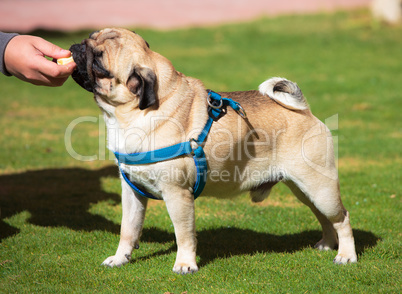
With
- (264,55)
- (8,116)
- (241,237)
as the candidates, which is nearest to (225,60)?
(264,55)

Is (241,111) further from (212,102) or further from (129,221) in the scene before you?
(129,221)

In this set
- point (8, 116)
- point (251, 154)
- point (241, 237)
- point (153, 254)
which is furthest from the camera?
point (8, 116)

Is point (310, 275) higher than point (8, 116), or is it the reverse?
point (310, 275)

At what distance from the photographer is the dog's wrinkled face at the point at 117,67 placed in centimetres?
436

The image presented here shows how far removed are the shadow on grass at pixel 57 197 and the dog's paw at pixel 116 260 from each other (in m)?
0.90

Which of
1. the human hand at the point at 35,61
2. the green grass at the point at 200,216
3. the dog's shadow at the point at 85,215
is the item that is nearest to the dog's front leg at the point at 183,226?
the green grass at the point at 200,216

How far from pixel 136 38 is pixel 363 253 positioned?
3190mm

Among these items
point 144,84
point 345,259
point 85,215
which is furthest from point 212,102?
point 85,215

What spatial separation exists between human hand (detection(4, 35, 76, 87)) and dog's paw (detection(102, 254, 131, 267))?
1.81 metres

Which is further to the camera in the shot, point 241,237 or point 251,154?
point 241,237

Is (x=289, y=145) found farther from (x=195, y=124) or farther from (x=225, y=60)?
(x=225, y=60)

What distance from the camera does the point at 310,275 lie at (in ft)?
15.5

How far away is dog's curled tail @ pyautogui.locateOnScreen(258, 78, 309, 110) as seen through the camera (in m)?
5.10

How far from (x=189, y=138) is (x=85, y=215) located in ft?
8.20
